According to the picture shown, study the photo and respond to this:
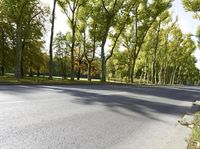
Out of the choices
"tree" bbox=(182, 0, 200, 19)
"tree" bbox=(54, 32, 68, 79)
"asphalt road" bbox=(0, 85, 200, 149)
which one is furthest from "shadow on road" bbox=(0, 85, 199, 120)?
"tree" bbox=(54, 32, 68, 79)

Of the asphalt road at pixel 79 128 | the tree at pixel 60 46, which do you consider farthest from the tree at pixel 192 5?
the tree at pixel 60 46

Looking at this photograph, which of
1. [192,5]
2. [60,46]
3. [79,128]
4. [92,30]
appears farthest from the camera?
[60,46]

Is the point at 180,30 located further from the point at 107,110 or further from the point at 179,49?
the point at 107,110

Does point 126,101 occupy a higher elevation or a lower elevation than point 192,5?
lower

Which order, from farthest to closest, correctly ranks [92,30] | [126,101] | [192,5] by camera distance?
[92,30] → [192,5] → [126,101]

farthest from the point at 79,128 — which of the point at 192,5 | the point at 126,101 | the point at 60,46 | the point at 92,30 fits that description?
the point at 60,46

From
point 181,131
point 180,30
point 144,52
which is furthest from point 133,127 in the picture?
point 180,30

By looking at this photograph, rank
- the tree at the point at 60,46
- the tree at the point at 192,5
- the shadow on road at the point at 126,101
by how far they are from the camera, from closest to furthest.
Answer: the shadow on road at the point at 126,101, the tree at the point at 192,5, the tree at the point at 60,46

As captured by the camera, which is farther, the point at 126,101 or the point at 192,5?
the point at 192,5

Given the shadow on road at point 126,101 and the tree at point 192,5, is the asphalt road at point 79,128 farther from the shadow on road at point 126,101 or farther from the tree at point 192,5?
the tree at point 192,5

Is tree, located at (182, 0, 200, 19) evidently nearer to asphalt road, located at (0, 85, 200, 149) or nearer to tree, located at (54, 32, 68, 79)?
asphalt road, located at (0, 85, 200, 149)

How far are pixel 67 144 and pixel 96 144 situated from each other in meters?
0.61

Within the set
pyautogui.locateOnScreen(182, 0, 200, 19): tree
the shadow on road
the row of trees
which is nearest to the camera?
the shadow on road

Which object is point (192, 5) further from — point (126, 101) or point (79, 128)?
point (79, 128)
